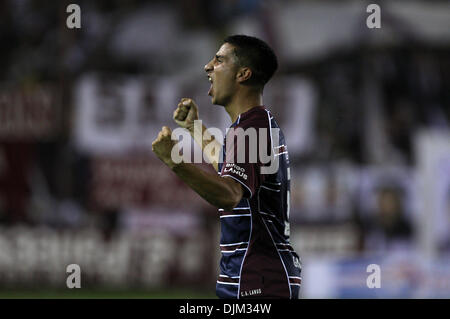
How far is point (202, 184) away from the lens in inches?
156

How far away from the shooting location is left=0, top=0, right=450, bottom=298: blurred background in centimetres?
1459

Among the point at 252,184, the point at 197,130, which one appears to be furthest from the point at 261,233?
the point at 197,130

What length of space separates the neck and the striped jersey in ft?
0.26

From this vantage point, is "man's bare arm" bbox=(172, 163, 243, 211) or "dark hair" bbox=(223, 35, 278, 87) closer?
"man's bare arm" bbox=(172, 163, 243, 211)

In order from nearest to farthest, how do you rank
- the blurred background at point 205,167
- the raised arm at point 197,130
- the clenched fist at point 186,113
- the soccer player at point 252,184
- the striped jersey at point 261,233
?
the soccer player at point 252,184 < the striped jersey at point 261,233 < the clenched fist at point 186,113 < the raised arm at point 197,130 < the blurred background at point 205,167

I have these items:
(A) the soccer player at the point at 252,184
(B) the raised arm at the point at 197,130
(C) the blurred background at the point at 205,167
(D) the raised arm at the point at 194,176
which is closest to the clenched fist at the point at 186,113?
(B) the raised arm at the point at 197,130

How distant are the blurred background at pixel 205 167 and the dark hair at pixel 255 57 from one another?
9.42 meters

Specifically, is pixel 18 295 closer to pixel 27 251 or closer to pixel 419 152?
pixel 27 251

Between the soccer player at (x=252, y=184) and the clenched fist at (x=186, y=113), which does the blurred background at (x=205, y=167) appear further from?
the soccer player at (x=252, y=184)

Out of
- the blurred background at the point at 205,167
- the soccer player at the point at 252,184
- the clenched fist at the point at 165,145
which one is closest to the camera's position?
the clenched fist at the point at 165,145

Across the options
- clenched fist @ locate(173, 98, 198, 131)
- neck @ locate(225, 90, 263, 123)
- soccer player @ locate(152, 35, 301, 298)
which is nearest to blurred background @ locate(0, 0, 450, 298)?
clenched fist @ locate(173, 98, 198, 131)

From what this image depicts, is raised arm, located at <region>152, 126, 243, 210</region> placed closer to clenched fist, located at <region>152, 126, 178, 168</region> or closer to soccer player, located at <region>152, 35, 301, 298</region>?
clenched fist, located at <region>152, 126, 178, 168</region>

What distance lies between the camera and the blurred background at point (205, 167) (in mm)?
14594

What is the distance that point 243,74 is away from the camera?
15.1 ft
